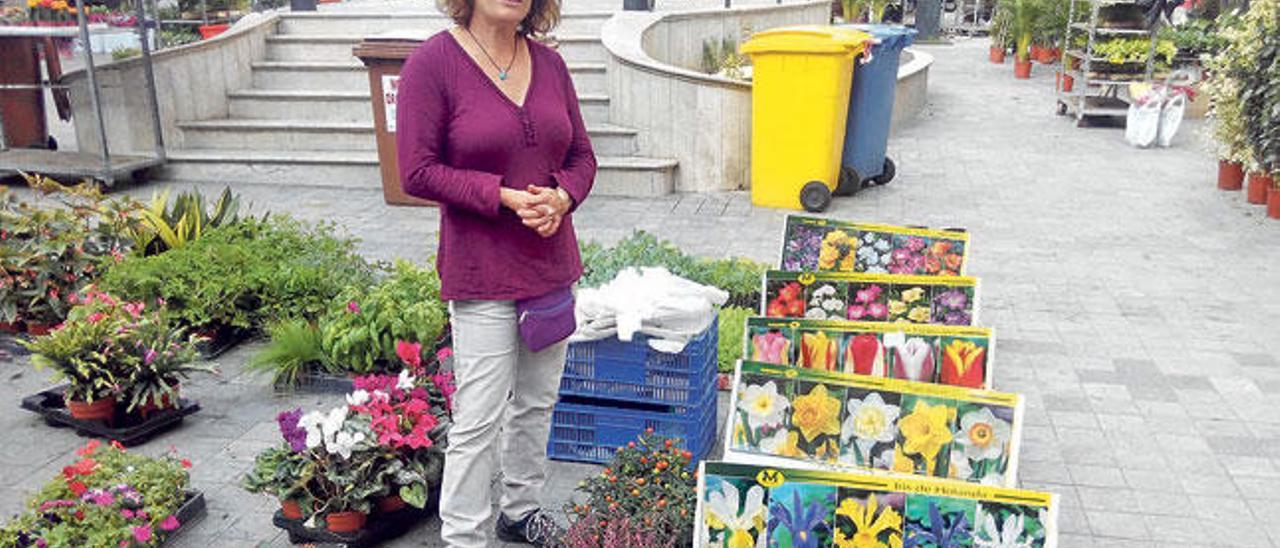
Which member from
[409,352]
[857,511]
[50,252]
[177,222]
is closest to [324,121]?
[177,222]

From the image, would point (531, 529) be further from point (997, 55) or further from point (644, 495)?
point (997, 55)

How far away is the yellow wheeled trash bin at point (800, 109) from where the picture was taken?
702 cm

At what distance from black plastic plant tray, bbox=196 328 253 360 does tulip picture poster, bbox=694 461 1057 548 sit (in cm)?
314

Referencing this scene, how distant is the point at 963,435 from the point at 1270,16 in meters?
6.33

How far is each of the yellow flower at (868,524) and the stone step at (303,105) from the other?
7036 millimetres

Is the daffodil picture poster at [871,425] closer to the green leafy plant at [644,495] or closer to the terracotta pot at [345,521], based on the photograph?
the green leafy plant at [644,495]

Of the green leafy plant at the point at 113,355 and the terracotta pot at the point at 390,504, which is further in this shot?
the green leafy plant at the point at 113,355

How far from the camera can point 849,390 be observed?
3.07 meters

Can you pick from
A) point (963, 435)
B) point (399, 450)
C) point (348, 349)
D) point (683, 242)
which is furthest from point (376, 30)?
point (963, 435)

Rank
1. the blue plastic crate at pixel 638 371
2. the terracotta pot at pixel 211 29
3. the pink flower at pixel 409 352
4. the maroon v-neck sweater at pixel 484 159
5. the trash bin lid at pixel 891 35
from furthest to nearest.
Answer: the terracotta pot at pixel 211 29, the trash bin lid at pixel 891 35, the blue plastic crate at pixel 638 371, the pink flower at pixel 409 352, the maroon v-neck sweater at pixel 484 159

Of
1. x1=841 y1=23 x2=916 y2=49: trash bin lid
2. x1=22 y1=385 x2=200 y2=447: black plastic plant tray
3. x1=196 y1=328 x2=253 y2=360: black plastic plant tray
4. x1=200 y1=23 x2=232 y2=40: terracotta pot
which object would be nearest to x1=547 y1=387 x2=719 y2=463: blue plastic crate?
x1=22 y1=385 x2=200 y2=447: black plastic plant tray

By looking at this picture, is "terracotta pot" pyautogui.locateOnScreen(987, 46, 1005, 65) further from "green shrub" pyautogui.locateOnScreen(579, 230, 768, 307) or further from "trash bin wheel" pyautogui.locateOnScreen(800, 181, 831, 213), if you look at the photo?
"green shrub" pyautogui.locateOnScreen(579, 230, 768, 307)

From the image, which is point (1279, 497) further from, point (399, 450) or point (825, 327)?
point (399, 450)

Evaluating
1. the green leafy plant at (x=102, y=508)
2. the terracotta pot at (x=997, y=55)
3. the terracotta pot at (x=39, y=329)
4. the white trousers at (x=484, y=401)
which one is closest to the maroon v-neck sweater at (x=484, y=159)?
the white trousers at (x=484, y=401)
